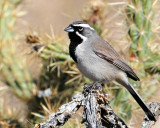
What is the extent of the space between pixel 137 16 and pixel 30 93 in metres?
1.98

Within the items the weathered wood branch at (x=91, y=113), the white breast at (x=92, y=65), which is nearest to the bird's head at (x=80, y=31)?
the white breast at (x=92, y=65)

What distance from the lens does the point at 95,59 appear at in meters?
4.09

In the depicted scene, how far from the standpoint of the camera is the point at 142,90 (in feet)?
14.9

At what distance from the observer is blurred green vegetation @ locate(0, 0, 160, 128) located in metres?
4.37

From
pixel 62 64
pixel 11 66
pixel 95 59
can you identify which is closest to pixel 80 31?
pixel 95 59

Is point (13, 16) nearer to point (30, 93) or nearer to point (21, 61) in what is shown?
point (21, 61)

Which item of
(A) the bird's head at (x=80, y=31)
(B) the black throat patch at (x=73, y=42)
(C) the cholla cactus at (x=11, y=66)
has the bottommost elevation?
(C) the cholla cactus at (x=11, y=66)

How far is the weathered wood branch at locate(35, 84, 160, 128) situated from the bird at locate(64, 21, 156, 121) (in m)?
0.72

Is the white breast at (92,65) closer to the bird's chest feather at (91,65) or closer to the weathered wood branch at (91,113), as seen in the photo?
the bird's chest feather at (91,65)

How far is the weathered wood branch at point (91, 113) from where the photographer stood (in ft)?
8.92

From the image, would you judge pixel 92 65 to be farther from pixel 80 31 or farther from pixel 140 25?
pixel 140 25

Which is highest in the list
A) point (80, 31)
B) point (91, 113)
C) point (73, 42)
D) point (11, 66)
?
point (80, 31)

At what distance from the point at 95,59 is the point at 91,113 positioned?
4.39 ft

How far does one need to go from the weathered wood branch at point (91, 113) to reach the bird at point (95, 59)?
2.35 feet
